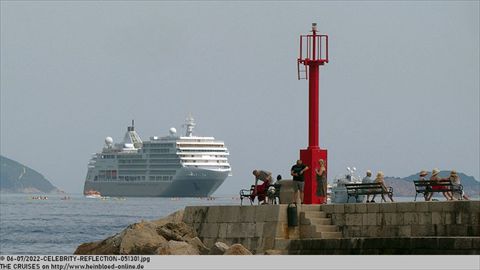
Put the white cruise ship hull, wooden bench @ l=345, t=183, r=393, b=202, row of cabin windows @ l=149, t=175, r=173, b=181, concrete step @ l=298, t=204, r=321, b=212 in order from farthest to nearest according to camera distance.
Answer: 1. row of cabin windows @ l=149, t=175, r=173, b=181
2. the white cruise ship hull
3. wooden bench @ l=345, t=183, r=393, b=202
4. concrete step @ l=298, t=204, r=321, b=212

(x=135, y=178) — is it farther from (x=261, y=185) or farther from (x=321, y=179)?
(x=321, y=179)

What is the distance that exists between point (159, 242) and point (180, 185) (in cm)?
13386

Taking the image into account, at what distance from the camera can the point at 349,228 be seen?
816 inches

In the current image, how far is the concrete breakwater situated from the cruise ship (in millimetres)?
130504

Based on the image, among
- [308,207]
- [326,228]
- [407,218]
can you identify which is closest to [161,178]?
[308,207]

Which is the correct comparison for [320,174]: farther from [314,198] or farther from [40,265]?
[40,265]

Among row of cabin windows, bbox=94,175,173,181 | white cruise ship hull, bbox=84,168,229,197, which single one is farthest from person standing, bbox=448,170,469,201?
row of cabin windows, bbox=94,175,173,181

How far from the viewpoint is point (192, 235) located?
73.7 ft

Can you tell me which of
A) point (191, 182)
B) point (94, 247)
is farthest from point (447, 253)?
point (191, 182)

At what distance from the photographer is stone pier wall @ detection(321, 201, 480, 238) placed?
19.2 metres

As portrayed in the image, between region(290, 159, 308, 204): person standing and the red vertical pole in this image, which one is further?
the red vertical pole

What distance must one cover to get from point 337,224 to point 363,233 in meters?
0.60

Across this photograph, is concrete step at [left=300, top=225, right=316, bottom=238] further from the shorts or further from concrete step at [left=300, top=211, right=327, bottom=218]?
the shorts

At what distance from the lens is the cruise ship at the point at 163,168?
6097 inches
